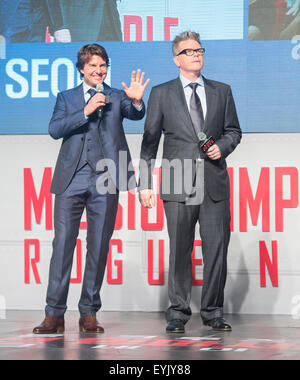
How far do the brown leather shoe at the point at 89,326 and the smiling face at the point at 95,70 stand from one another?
1.32 meters

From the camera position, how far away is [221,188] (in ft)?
14.8

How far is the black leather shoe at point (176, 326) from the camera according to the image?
4.37 metres

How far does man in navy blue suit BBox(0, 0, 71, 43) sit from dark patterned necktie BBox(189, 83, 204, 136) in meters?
1.52

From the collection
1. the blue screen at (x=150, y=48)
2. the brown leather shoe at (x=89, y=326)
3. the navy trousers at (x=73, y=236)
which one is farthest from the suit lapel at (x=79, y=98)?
the brown leather shoe at (x=89, y=326)

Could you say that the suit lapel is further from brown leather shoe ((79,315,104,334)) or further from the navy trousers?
brown leather shoe ((79,315,104,334))

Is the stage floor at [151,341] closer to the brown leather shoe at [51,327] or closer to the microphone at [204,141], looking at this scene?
the brown leather shoe at [51,327]

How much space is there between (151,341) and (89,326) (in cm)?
53

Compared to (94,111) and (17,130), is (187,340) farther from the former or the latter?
(17,130)

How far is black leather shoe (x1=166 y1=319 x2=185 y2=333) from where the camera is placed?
437 cm

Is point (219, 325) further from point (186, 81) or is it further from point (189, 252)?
point (186, 81)

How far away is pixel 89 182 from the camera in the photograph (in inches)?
175

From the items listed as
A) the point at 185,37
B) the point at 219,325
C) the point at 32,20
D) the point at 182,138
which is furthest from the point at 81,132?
the point at 32,20

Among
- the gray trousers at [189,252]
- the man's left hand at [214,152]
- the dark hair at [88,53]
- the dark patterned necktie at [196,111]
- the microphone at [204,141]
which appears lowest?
the gray trousers at [189,252]
